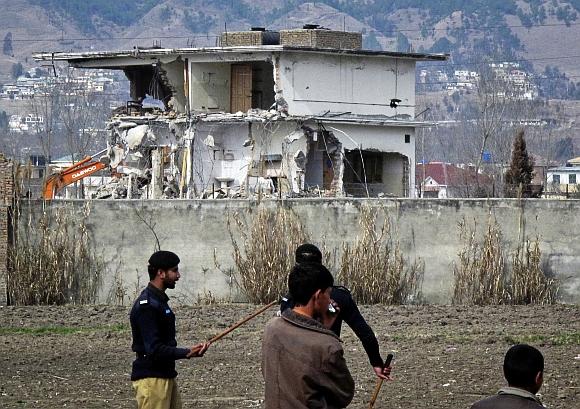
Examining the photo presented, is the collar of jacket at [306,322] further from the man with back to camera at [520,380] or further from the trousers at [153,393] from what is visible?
the trousers at [153,393]

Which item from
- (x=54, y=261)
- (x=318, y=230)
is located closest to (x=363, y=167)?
(x=318, y=230)

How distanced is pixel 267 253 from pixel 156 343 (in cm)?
1570

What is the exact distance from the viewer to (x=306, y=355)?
9.45 m

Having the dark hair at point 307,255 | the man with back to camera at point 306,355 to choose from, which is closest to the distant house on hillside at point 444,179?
the dark hair at point 307,255

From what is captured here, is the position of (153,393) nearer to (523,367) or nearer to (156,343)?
(156,343)

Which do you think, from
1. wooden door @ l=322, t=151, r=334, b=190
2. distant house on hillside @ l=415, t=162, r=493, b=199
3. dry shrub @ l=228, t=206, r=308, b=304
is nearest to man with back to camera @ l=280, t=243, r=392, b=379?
dry shrub @ l=228, t=206, r=308, b=304

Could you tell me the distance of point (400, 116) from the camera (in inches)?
2207

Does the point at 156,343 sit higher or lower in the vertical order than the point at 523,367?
lower

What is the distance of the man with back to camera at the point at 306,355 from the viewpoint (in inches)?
371

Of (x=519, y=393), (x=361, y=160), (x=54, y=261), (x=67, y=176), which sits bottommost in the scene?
(x=54, y=261)

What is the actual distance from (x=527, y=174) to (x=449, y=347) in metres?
47.1

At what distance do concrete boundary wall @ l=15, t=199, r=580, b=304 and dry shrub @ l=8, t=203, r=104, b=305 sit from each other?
0.21 metres

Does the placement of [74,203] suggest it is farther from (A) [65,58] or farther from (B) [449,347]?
(A) [65,58]

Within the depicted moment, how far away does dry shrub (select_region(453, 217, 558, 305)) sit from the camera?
27.2 meters
